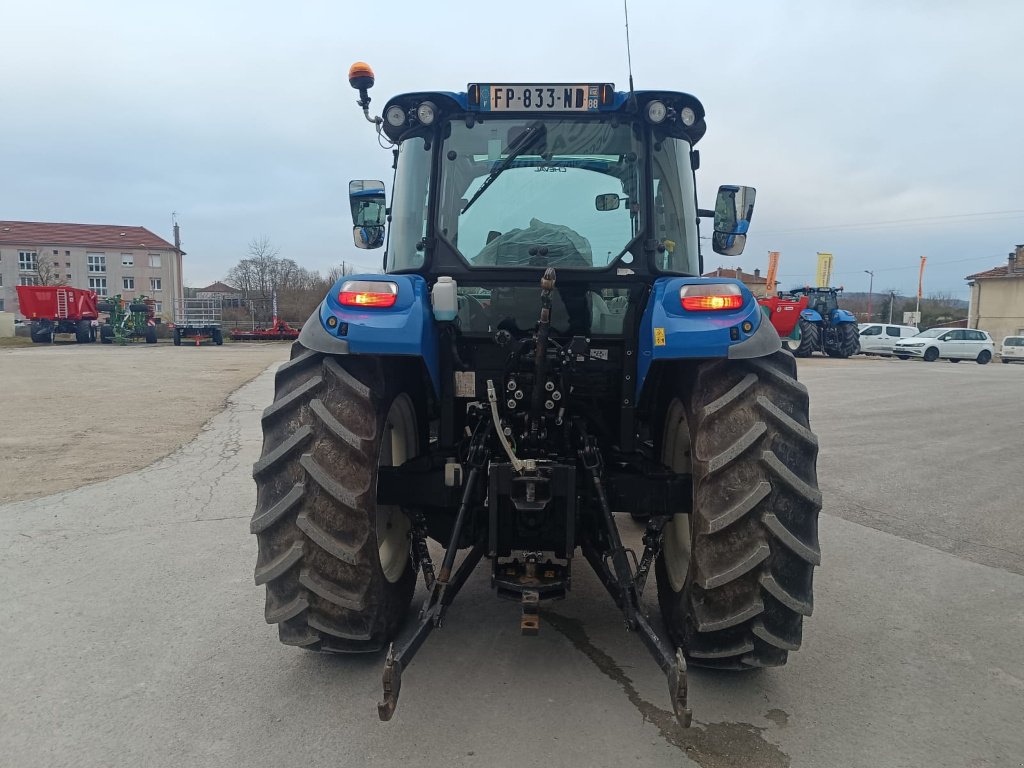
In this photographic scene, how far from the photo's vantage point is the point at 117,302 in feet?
121

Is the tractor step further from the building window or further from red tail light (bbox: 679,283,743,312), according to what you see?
the building window

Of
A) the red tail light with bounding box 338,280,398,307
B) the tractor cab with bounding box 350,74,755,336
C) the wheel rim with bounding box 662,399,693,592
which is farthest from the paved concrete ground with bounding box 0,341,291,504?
the wheel rim with bounding box 662,399,693,592

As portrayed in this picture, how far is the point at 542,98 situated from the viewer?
11.0 feet

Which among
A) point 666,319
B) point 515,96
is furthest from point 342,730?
point 515,96

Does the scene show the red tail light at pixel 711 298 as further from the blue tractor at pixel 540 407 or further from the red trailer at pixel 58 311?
the red trailer at pixel 58 311

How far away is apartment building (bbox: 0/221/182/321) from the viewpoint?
231 feet

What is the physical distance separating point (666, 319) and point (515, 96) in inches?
52.2

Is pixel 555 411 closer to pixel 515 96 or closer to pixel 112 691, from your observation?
pixel 515 96

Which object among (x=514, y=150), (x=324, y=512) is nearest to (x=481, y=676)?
(x=324, y=512)

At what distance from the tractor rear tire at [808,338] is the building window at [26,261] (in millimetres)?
73402

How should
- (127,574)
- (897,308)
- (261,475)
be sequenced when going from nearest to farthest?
1. (261,475)
2. (127,574)
3. (897,308)

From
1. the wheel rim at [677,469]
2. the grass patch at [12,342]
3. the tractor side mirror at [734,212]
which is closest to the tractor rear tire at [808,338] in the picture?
the tractor side mirror at [734,212]

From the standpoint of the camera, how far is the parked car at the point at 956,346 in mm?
30906

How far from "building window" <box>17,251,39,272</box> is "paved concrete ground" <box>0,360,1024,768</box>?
81.2 meters
